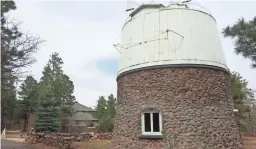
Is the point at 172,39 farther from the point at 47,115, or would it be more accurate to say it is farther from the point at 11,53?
the point at 47,115

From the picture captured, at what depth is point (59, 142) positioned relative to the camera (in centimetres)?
1587

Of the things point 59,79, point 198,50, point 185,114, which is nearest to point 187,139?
point 185,114

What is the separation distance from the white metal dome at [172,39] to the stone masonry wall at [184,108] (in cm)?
40

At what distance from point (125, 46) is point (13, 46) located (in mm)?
4416

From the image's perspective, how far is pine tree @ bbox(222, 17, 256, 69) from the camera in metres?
7.89

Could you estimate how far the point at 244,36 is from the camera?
8.09m

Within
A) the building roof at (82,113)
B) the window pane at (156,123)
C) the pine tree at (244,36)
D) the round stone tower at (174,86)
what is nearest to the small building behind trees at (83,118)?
the building roof at (82,113)

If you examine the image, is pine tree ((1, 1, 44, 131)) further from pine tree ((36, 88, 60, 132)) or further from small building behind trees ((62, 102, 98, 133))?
small building behind trees ((62, 102, 98, 133))

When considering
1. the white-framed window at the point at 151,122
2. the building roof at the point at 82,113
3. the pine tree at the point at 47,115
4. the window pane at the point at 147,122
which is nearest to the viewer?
the white-framed window at the point at 151,122

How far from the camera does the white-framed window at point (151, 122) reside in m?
9.25

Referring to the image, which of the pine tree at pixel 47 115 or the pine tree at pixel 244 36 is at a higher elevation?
the pine tree at pixel 244 36

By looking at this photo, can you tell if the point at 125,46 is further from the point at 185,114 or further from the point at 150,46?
the point at 185,114

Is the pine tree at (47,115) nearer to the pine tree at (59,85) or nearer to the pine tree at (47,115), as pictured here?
the pine tree at (47,115)

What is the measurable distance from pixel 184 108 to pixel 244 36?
2950 millimetres
